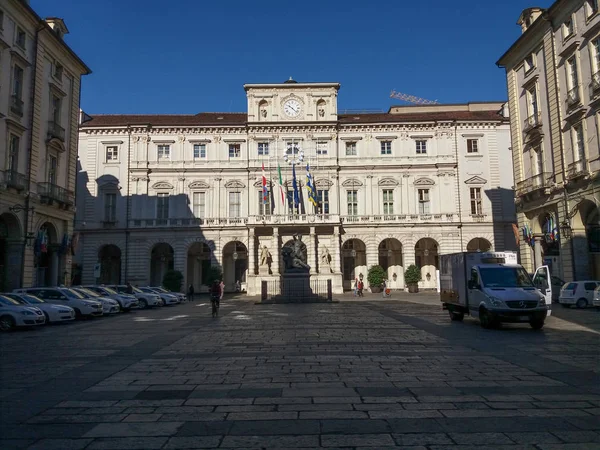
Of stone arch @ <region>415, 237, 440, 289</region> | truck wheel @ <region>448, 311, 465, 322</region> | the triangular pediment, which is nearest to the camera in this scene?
truck wheel @ <region>448, 311, 465, 322</region>

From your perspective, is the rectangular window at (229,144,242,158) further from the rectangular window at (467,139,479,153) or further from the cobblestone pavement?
the cobblestone pavement

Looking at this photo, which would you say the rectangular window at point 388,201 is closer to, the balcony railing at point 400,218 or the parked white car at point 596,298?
the balcony railing at point 400,218

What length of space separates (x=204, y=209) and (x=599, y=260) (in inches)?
1395

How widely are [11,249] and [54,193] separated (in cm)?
493

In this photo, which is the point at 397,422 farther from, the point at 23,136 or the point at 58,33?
the point at 58,33

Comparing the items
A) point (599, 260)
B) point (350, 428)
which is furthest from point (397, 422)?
point (599, 260)

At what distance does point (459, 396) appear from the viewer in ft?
22.8

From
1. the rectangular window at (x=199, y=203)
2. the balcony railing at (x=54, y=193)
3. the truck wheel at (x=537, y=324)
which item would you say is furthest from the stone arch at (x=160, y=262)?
the truck wheel at (x=537, y=324)

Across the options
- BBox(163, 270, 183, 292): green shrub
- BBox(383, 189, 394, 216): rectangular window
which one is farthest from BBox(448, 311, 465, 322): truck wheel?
BBox(163, 270, 183, 292): green shrub

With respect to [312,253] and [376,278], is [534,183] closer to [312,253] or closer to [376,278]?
[376,278]

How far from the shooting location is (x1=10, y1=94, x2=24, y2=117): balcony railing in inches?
1088

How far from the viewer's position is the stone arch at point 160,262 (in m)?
51.3

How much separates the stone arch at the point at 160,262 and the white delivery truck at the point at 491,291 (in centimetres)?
3701

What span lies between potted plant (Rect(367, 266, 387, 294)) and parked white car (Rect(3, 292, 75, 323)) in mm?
30975
